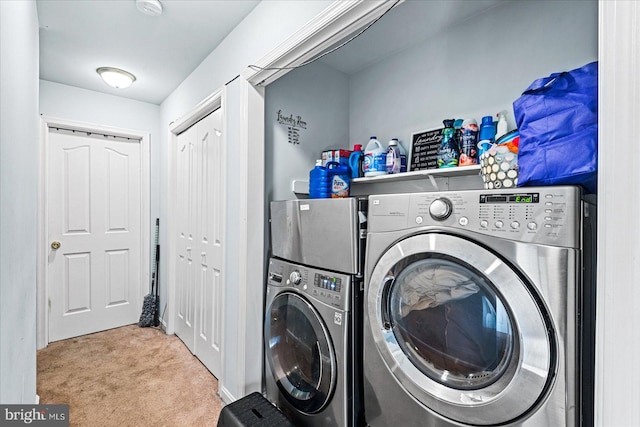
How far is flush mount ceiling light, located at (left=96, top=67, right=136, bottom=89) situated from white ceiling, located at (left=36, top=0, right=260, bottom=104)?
0.04 m

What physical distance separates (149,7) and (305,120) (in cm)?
110

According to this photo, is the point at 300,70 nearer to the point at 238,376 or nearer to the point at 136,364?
the point at 238,376

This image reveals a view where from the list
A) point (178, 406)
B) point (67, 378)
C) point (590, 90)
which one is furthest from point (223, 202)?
point (590, 90)

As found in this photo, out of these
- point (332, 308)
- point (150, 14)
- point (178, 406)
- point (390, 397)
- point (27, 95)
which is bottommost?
point (178, 406)

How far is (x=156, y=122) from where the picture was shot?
10.8 feet

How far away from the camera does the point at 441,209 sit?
41.5 inches

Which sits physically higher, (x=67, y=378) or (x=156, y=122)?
(x=156, y=122)

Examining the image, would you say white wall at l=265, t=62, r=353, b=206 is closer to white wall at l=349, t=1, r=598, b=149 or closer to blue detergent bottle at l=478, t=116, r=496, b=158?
white wall at l=349, t=1, r=598, b=149

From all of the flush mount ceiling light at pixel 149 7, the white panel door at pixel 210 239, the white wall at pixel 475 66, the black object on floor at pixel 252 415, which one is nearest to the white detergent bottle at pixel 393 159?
the white wall at pixel 475 66

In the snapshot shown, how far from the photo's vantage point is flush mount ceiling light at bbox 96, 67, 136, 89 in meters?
2.47

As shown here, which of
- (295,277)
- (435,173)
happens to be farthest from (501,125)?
(295,277)

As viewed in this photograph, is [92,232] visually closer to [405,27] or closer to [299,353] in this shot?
[299,353]

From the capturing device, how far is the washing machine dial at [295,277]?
160cm

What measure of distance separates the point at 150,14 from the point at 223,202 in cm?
122
